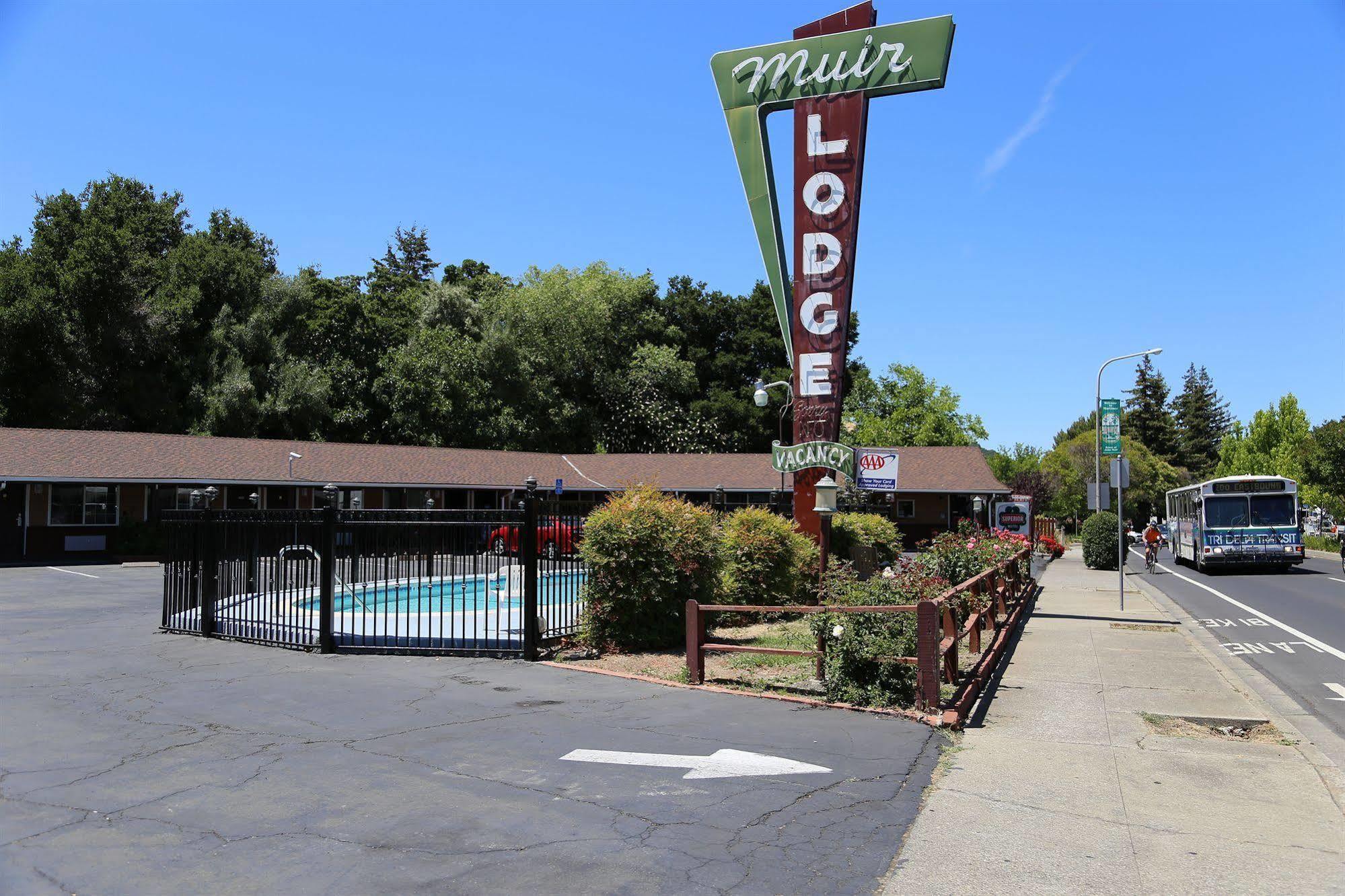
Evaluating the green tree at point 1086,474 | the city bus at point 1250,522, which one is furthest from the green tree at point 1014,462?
the city bus at point 1250,522

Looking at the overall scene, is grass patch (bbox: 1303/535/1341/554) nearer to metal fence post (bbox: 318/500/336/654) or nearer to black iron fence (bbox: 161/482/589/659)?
black iron fence (bbox: 161/482/589/659)

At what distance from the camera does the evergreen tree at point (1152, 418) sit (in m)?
106

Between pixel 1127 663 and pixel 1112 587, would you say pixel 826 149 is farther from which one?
pixel 1112 587

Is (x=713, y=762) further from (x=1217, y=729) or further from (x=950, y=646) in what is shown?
(x=1217, y=729)

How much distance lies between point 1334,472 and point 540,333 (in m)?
46.7

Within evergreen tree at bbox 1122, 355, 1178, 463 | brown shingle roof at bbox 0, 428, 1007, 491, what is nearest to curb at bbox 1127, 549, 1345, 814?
brown shingle roof at bbox 0, 428, 1007, 491

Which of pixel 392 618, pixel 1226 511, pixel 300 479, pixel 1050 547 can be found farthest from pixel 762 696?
pixel 1050 547

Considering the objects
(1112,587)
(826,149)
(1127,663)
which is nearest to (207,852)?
(1127,663)

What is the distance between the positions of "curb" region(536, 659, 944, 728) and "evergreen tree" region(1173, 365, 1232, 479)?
111641mm

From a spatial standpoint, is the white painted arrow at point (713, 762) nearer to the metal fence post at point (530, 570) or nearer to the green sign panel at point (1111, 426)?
the metal fence post at point (530, 570)

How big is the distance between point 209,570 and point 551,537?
5.19 m

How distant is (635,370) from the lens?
202 feet

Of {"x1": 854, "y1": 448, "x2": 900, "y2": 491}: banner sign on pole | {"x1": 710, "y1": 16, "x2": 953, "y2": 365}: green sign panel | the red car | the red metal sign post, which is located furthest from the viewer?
{"x1": 854, "y1": 448, "x2": 900, "y2": 491}: banner sign on pole

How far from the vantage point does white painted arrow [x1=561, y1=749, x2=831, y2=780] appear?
6961 millimetres
